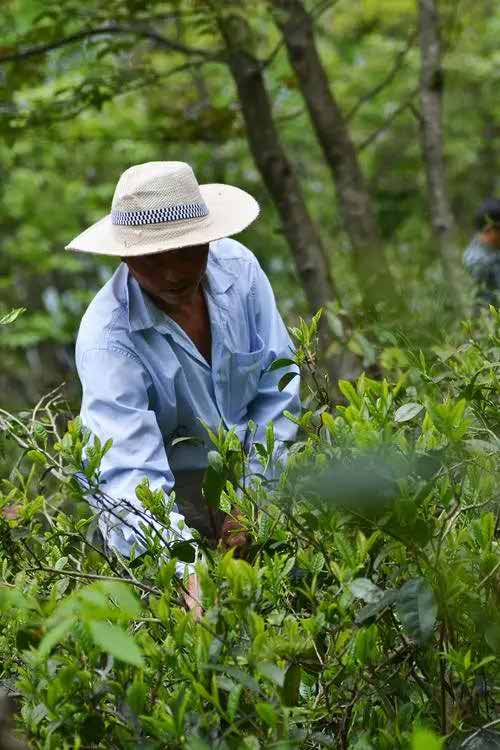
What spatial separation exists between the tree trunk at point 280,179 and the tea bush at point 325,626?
4.55m

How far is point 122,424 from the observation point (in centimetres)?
314

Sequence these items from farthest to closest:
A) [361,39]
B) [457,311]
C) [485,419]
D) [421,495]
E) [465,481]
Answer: [361,39] → [457,311] → [485,419] → [465,481] → [421,495]

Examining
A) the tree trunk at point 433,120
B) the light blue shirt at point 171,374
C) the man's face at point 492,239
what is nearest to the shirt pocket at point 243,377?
the light blue shirt at point 171,374

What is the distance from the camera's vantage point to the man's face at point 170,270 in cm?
329

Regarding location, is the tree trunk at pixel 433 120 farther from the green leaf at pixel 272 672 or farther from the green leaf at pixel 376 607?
the green leaf at pixel 272 672

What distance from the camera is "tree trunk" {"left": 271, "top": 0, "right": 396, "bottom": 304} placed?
6660 mm

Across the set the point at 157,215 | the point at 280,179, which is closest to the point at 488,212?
the point at 280,179

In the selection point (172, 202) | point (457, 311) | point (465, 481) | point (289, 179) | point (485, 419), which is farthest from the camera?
point (289, 179)

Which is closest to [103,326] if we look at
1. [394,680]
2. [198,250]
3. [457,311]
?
[198,250]

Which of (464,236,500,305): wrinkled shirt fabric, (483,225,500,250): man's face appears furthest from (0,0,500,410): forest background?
(483,225,500,250): man's face

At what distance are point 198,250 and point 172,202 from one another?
166 millimetres

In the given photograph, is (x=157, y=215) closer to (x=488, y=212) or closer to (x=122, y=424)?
(x=122, y=424)

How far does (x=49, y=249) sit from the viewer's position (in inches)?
709

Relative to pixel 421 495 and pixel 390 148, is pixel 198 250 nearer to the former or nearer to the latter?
pixel 421 495
